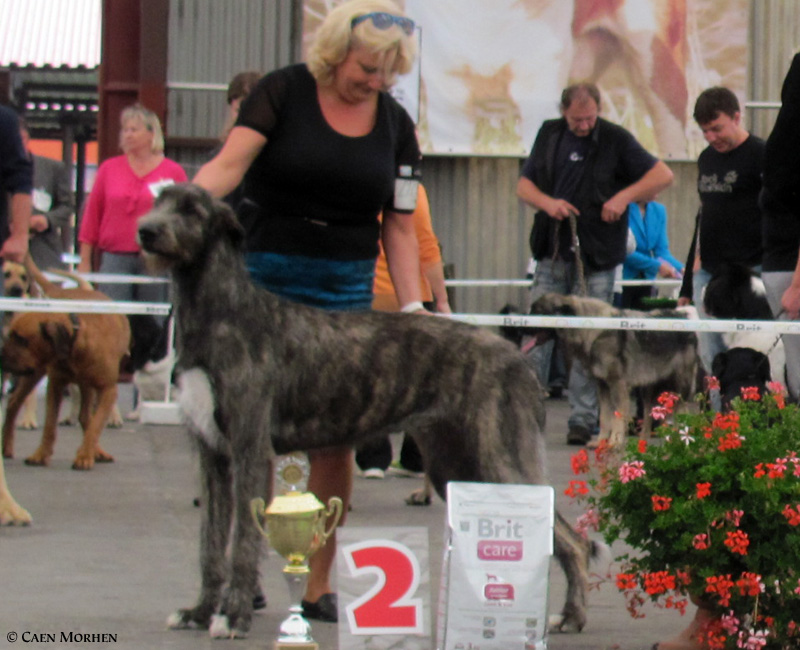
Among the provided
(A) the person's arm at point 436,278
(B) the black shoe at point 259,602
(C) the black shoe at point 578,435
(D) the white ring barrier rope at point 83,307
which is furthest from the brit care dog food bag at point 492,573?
(C) the black shoe at point 578,435

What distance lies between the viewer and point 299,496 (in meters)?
3.59

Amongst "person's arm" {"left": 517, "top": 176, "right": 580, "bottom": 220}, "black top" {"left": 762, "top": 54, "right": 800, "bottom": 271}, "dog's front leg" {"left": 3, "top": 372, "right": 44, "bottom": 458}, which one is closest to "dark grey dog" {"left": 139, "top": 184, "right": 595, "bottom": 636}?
"black top" {"left": 762, "top": 54, "right": 800, "bottom": 271}

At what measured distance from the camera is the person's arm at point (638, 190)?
27.8 ft

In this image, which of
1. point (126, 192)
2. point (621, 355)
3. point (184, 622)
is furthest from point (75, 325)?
point (184, 622)

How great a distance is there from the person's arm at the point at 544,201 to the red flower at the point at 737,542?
16.7ft

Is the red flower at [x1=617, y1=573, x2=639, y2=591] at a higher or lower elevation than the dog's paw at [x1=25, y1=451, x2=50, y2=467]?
higher

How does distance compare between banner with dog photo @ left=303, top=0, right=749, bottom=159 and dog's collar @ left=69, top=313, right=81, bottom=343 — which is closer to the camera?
dog's collar @ left=69, top=313, right=81, bottom=343

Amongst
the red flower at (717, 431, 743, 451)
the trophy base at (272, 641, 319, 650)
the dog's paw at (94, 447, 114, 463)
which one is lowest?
the dog's paw at (94, 447, 114, 463)

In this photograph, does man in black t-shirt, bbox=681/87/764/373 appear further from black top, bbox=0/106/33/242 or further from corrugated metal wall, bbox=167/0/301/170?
corrugated metal wall, bbox=167/0/301/170

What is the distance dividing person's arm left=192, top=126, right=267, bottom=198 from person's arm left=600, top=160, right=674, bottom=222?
4530 millimetres

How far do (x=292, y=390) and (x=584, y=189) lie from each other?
16.1 feet

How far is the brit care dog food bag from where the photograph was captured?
3559 mm

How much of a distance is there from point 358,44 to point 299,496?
1.38 m

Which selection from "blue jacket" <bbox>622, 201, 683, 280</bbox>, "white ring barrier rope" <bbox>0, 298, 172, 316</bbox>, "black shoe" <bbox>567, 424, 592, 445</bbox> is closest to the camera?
"white ring barrier rope" <bbox>0, 298, 172, 316</bbox>
